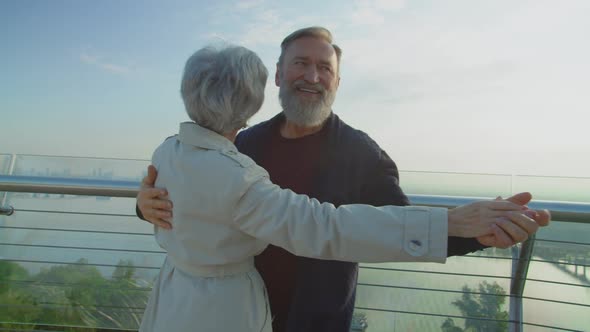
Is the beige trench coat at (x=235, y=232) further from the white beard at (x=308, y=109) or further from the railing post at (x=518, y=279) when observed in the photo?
the railing post at (x=518, y=279)

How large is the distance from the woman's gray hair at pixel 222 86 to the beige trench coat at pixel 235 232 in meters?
0.05

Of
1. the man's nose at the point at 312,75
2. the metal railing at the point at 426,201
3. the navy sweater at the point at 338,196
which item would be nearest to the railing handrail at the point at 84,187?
the metal railing at the point at 426,201

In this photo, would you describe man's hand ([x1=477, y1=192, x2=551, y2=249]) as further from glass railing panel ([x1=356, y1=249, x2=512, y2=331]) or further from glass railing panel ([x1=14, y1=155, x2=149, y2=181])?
glass railing panel ([x1=14, y1=155, x2=149, y2=181])

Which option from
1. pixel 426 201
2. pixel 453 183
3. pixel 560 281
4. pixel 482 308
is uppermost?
pixel 453 183

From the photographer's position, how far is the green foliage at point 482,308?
2383mm

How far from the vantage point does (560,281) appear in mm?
2279

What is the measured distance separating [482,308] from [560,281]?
423 mm

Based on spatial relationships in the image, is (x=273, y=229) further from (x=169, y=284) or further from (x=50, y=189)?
(x=50, y=189)

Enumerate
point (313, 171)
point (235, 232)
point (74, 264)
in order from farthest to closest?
point (74, 264) < point (313, 171) < point (235, 232)

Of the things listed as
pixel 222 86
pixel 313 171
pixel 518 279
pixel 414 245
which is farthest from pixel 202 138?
pixel 518 279

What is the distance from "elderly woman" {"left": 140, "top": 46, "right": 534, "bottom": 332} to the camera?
1.10 meters

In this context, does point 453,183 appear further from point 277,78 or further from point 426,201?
point 277,78

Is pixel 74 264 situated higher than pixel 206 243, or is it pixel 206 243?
pixel 206 243

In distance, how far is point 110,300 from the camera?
9.24 ft
